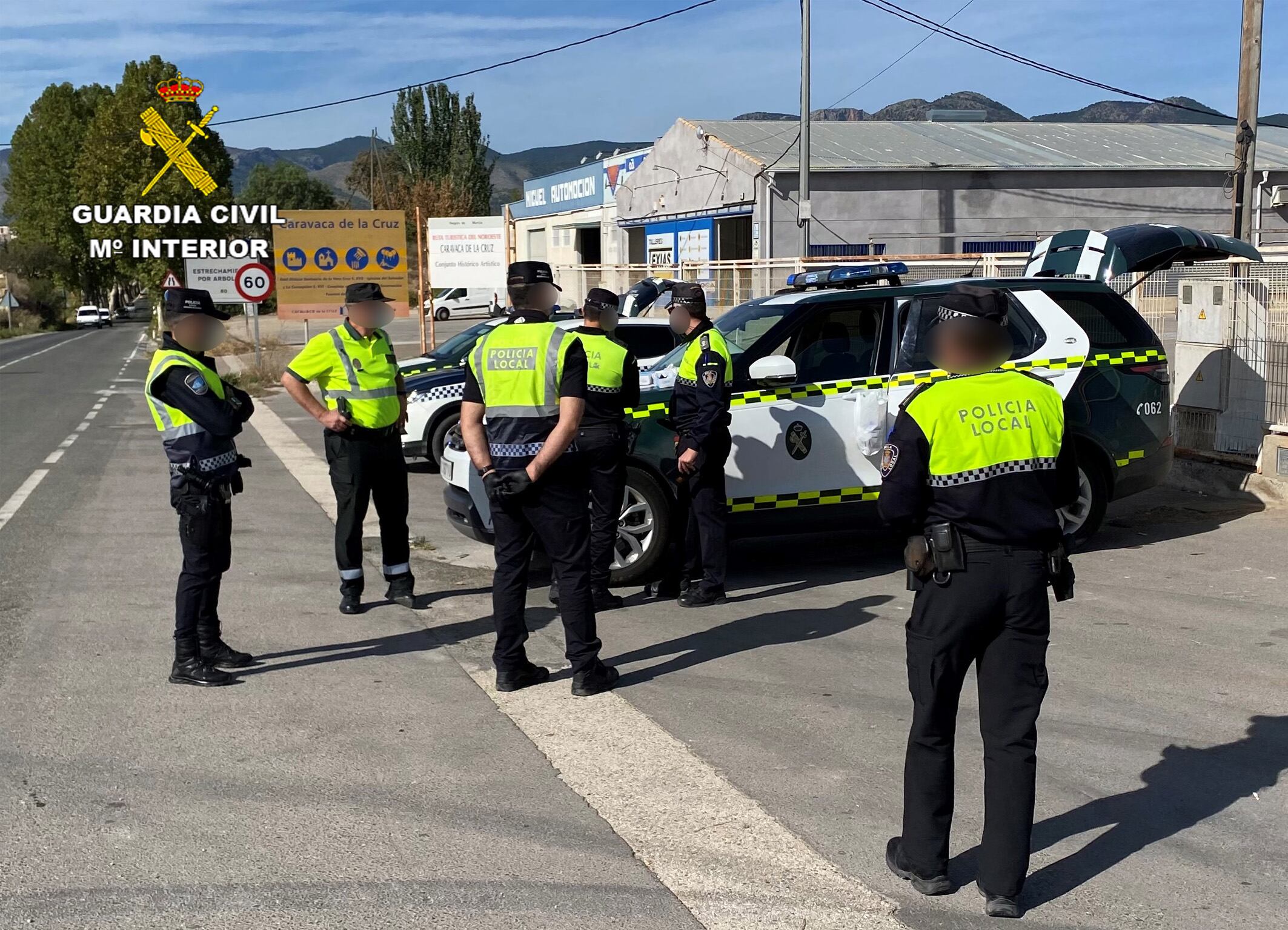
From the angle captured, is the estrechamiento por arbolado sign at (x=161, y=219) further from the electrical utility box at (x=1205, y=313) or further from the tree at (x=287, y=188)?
the tree at (x=287, y=188)

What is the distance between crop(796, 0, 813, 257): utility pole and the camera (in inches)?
889

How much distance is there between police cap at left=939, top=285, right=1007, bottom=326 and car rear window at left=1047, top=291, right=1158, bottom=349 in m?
5.10

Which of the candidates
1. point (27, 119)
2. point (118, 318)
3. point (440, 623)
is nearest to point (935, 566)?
point (440, 623)

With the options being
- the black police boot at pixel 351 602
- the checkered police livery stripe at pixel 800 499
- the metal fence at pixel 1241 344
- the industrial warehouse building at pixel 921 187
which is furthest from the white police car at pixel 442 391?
the industrial warehouse building at pixel 921 187

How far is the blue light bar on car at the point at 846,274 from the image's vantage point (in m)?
8.44

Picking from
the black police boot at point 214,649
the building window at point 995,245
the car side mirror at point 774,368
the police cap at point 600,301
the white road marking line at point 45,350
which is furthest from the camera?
the white road marking line at point 45,350

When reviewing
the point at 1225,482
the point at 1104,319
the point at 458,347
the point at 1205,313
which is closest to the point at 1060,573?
the point at 1104,319

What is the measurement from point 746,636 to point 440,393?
701cm

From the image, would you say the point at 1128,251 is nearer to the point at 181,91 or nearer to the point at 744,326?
the point at 744,326

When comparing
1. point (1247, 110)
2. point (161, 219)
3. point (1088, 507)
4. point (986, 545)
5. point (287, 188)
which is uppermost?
point (287, 188)

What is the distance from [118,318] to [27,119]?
24.5 m

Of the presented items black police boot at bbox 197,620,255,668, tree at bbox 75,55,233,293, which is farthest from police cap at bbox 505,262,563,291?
tree at bbox 75,55,233,293

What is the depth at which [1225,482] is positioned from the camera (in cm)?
1034

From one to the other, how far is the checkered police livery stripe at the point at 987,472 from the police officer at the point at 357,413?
4207mm
